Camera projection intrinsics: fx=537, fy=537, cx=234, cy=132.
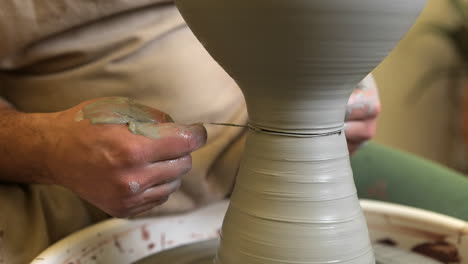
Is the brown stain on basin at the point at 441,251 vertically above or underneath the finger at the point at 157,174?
underneath

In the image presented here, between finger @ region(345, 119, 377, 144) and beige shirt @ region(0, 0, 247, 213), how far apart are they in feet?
0.59

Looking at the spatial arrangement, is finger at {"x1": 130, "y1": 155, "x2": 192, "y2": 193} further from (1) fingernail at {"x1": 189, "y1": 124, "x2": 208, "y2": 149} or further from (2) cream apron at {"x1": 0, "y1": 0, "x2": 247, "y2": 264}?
(2) cream apron at {"x1": 0, "y1": 0, "x2": 247, "y2": 264}

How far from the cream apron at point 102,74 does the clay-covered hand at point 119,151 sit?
18 centimetres

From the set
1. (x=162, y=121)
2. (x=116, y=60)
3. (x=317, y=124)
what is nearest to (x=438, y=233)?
(x=317, y=124)

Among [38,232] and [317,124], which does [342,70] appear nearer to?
[317,124]

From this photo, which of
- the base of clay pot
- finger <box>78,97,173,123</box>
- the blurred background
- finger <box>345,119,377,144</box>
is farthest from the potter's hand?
the blurred background

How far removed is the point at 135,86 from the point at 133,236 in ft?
0.83

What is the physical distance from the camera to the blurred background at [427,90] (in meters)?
2.64

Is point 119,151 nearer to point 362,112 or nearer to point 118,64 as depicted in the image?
point 118,64

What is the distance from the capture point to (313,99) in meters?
0.61

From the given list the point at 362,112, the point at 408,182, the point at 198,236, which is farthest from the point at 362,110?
the point at 198,236

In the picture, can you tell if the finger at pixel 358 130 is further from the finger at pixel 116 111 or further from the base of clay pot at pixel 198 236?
the finger at pixel 116 111

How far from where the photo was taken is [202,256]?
2.57 feet


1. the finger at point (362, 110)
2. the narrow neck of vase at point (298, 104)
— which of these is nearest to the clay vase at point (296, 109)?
the narrow neck of vase at point (298, 104)
